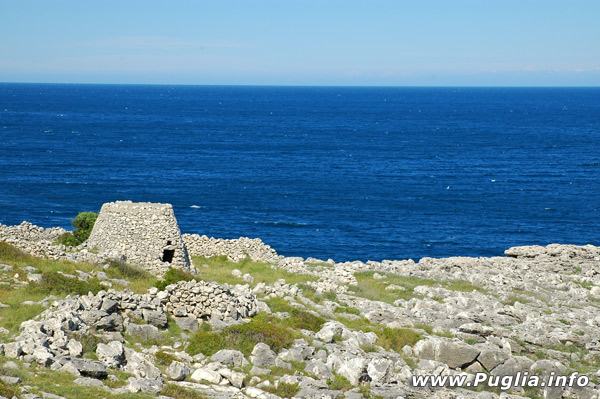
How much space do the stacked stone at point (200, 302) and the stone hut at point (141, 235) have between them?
9.55 meters

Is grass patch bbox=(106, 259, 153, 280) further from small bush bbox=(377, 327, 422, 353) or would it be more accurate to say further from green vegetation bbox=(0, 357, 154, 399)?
small bush bbox=(377, 327, 422, 353)

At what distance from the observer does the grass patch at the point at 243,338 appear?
27.2 metres

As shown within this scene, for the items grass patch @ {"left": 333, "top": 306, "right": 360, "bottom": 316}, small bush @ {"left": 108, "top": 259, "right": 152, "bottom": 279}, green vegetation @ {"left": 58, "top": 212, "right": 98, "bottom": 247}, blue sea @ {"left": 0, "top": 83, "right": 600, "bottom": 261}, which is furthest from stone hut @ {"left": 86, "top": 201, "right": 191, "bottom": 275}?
blue sea @ {"left": 0, "top": 83, "right": 600, "bottom": 261}

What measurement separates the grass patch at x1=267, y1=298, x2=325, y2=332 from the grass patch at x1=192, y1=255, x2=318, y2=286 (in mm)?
7152

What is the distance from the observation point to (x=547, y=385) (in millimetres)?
28844

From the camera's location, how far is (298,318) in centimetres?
3189

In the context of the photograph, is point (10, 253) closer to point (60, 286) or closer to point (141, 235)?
point (60, 286)

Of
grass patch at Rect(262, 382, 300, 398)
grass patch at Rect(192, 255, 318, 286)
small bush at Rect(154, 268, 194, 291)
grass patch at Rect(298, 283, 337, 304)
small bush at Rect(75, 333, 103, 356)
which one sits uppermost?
small bush at Rect(75, 333, 103, 356)

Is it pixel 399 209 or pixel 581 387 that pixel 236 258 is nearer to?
pixel 581 387

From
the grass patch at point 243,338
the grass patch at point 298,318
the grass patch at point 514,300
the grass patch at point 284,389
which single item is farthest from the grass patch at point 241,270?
the grass patch at point 284,389

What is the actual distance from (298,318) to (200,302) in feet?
16.0

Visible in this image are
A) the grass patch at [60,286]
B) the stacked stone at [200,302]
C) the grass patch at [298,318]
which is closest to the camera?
the stacked stone at [200,302]

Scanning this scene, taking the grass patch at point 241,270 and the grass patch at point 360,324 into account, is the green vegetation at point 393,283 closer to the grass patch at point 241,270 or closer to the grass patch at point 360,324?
the grass patch at point 241,270

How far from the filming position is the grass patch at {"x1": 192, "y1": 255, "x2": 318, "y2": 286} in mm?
42062
